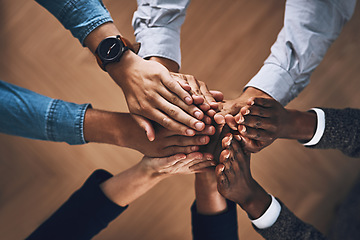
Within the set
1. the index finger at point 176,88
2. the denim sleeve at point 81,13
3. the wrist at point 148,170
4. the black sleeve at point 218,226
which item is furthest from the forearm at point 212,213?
the denim sleeve at point 81,13

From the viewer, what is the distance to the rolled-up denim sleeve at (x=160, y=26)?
0.73m

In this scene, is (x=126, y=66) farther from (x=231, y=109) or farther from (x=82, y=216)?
(x=82, y=216)

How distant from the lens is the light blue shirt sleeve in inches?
27.5

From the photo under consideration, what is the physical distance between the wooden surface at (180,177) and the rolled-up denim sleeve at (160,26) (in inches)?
7.3

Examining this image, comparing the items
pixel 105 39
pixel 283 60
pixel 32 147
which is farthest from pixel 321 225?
pixel 32 147

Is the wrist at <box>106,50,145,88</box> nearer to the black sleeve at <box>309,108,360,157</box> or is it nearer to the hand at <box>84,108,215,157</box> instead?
the hand at <box>84,108,215,157</box>

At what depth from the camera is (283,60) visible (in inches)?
28.4

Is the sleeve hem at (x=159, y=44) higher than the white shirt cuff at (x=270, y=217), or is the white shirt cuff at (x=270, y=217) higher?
the sleeve hem at (x=159, y=44)

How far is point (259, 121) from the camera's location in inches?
23.9

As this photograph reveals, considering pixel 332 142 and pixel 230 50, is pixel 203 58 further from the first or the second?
pixel 332 142

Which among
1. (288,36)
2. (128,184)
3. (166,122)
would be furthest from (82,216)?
(288,36)

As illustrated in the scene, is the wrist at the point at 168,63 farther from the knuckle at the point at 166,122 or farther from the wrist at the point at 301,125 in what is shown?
the wrist at the point at 301,125

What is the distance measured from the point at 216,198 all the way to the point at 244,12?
611mm

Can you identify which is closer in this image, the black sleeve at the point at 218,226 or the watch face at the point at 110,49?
the watch face at the point at 110,49
